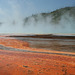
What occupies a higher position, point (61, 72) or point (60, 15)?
point (60, 15)

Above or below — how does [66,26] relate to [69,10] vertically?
below

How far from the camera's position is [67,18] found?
169 m

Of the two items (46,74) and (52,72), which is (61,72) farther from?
(46,74)

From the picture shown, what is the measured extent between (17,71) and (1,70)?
26.0 inches

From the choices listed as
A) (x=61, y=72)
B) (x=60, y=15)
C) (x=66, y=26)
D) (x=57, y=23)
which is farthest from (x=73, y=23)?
(x=61, y=72)

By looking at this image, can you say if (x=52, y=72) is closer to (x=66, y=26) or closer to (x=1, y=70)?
(x=1, y=70)

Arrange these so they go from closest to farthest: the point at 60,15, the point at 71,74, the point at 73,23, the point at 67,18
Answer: the point at 71,74 → the point at 73,23 → the point at 67,18 → the point at 60,15

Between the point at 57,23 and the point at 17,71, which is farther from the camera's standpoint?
the point at 57,23

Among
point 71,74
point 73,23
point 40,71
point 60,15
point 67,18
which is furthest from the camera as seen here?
point 60,15

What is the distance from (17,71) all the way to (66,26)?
157 metres

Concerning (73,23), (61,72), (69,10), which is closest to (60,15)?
(69,10)

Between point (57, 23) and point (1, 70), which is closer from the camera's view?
point (1, 70)

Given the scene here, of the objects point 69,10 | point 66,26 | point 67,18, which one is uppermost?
point 69,10

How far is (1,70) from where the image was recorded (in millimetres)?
3934
